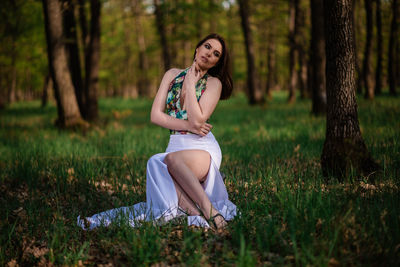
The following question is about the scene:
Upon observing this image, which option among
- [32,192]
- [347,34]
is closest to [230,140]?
[347,34]

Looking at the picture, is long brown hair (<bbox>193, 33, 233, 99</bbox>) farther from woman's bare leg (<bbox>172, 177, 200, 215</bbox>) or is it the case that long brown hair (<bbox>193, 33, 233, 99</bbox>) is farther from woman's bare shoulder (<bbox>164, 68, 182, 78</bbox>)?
woman's bare leg (<bbox>172, 177, 200, 215</bbox>)

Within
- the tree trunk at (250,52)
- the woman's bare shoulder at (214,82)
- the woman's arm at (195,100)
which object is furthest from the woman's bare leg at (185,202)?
the tree trunk at (250,52)

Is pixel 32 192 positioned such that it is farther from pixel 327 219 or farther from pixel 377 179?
pixel 377 179

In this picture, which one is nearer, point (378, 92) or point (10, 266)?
point (10, 266)

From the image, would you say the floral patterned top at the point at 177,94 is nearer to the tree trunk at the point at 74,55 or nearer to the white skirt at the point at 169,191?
the white skirt at the point at 169,191

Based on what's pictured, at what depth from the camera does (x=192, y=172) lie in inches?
120

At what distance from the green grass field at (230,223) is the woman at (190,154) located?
21 cm

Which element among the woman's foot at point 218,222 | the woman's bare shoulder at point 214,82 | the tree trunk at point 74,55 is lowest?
the woman's foot at point 218,222

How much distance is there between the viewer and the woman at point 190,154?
3.05m

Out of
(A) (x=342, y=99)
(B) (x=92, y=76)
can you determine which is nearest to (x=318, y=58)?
(A) (x=342, y=99)

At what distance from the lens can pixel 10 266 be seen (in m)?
2.53

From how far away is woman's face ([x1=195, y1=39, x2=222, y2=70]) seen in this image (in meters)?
3.24

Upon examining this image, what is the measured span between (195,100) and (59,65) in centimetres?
688

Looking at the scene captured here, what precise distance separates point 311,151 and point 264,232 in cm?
353
